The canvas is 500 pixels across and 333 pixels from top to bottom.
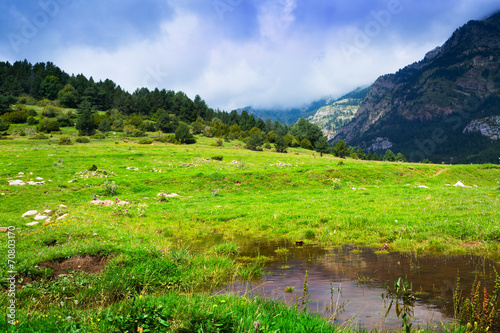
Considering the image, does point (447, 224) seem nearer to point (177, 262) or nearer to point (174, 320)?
point (177, 262)

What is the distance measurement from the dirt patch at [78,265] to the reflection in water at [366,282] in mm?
4453

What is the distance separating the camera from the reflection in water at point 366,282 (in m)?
5.54

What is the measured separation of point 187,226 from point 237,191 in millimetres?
14807

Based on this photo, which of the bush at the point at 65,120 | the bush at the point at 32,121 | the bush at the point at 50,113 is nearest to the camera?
the bush at the point at 32,121

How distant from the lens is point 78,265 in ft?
27.6

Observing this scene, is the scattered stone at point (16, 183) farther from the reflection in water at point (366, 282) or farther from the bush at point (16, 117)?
the bush at point (16, 117)

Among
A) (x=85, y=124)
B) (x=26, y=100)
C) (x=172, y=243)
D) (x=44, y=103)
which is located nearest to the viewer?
(x=172, y=243)

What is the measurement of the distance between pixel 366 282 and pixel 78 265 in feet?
29.6

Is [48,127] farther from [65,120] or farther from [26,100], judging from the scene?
[26,100]

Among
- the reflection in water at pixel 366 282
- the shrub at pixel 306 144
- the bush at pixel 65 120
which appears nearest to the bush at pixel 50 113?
the bush at pixel 65 120

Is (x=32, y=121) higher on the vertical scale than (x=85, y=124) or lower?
higher

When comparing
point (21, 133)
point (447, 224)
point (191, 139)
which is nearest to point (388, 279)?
point (447, 224)

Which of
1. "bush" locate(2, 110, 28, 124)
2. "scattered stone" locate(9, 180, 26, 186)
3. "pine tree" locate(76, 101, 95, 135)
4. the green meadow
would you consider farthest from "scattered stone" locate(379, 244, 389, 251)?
"bush" locate(2, 110, 28, 124)

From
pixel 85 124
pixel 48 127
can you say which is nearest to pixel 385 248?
pixel 85 124
